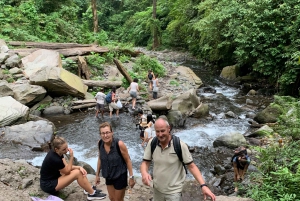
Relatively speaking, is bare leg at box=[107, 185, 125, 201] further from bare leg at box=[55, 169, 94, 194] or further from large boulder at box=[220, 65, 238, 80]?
large boulder at box=[220, 65, 238, 80]

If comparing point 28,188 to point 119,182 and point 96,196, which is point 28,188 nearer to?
point 96,196

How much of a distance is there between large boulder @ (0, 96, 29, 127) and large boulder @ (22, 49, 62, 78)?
A: 3337mm

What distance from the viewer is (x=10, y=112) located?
10.1 m

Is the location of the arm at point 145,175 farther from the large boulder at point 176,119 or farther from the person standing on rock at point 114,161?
the large boulder at point 176,119

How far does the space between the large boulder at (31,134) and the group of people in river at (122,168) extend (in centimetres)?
447

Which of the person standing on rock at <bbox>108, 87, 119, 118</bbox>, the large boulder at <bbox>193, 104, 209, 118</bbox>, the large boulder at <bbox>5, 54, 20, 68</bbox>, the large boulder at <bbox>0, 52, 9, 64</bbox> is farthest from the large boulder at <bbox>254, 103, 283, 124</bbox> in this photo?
the large boulder at <bbox>0, 52, 9, 64</bbox>

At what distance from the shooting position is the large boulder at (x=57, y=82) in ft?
40.2

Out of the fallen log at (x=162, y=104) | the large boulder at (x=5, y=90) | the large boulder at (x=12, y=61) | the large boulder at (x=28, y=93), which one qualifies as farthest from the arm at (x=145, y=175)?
the large boulder at (x=12, y=61)

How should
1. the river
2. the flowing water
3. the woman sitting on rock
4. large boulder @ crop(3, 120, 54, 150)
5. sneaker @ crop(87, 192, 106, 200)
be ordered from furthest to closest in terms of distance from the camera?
large boulder @ crop(3, 120, 54, 150)
the river
the flowing water
the woman sitting on rock
sneaker @ crop(87, 192, 106, 200)

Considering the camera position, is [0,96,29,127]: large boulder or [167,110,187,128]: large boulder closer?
[0,96,29,127]: large boulder

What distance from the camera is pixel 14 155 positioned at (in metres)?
8.28

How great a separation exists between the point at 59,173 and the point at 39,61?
11065 mm

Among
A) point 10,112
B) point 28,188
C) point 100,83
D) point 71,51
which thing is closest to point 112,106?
point 100,83

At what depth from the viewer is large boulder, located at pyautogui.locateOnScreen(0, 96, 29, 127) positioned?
988 centimetres
